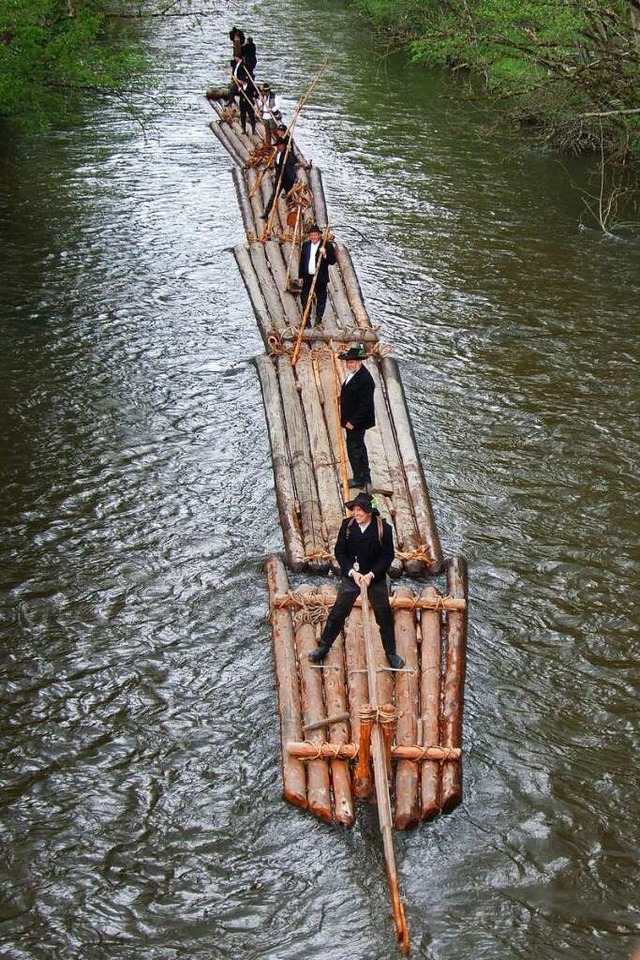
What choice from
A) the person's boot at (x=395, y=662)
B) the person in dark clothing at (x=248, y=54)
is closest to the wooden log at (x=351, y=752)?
the person's boot at (x=395, y=662)

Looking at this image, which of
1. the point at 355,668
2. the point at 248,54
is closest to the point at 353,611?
A: the point at 355,668

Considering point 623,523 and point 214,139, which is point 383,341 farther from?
point 214,139

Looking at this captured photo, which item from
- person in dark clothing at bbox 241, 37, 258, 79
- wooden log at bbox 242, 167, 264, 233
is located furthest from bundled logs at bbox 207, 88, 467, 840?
person in dark clothing at bbox 241, 37, 258, 79

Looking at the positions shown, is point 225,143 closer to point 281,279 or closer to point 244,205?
point 244,205

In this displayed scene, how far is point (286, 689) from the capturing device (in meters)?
10.1

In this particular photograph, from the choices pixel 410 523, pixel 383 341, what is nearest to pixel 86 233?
pixel 383 341

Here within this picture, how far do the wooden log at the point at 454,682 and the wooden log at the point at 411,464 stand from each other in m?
0.27

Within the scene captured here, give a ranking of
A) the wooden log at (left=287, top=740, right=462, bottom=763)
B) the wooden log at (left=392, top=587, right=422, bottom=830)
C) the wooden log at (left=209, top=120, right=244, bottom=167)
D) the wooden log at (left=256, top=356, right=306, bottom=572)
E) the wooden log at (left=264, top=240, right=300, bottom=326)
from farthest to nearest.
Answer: the wooden log at (left=209, top=120, right=244, bottom=167)
the wooden log at (left=264, top=240, right=300, bottom=326)
the wooden log at (left=256, top=356, right=306, bottom=572)
the wooden log at (left=287, top=740, right=462, bottom=763)
the wooden log at (left=392, top=587, right=422, bottom=830)

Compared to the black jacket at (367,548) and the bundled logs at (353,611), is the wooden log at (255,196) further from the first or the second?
the black jacket at (367,548)

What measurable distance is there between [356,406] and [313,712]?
14.3 feet

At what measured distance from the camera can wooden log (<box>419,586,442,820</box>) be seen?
29.7 ft

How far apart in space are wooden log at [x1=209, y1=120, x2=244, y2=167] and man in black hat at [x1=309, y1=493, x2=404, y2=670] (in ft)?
62.7

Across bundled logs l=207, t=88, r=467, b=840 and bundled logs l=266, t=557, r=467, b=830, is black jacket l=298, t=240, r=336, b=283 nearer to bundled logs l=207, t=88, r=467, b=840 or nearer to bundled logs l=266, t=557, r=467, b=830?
bundled logs l=207, t=88, r=467, b=840

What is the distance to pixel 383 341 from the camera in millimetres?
18203
